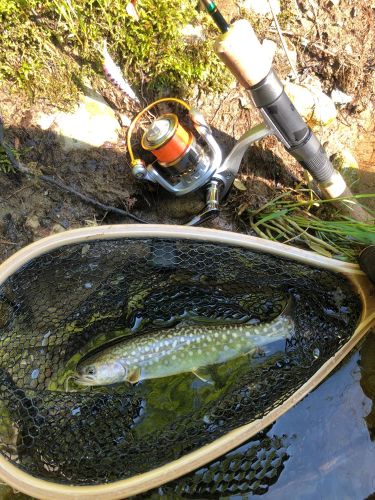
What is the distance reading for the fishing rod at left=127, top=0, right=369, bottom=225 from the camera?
1.96 metres

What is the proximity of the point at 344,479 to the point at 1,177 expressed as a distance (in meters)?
2.43

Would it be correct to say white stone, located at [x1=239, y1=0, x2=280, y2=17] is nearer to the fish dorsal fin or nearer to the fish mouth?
the fish dorsal fin

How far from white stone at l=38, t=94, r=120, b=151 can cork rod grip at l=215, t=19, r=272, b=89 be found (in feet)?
3.23

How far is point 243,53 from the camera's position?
176cm

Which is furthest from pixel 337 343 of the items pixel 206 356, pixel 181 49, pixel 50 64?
pixel 50 64

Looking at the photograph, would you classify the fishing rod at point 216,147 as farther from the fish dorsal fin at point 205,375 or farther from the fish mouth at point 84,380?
the fish mouth at point 84,380

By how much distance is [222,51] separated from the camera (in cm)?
175

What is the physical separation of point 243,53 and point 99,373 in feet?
5.05

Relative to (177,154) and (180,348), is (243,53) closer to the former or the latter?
(177,154)

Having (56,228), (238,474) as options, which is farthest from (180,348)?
(56,228)

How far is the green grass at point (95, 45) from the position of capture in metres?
2.39

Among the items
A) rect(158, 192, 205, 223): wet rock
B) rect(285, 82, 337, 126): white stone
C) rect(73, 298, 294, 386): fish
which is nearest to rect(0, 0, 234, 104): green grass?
rect(285, 82, 337, 126): white stone

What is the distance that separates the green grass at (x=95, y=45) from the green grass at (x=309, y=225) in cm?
88

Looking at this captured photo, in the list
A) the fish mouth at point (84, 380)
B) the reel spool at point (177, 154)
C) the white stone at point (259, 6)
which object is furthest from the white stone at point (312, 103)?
the fish mouth at point (84, 380)
